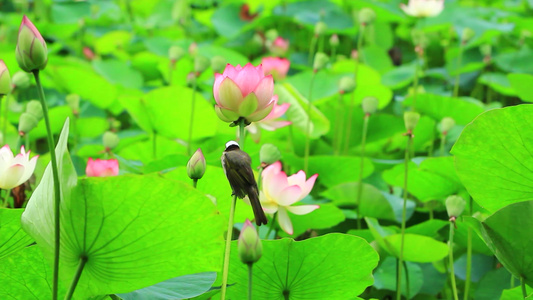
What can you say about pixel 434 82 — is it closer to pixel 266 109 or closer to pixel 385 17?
pixel 385 17

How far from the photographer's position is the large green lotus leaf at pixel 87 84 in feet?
4.17

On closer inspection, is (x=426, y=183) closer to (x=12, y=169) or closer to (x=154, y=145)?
(x=154, y=145)

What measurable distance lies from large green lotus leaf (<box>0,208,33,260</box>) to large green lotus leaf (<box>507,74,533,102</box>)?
3.03 ft

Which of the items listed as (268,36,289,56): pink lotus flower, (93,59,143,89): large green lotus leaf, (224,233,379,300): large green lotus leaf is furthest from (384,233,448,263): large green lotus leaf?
(93,59,143,89): large green lotus leaf

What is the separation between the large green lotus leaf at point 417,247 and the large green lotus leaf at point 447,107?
49 cm

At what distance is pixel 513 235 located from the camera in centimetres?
54

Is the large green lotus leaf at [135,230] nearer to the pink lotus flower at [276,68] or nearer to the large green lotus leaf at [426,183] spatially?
the large green lotus leaf at [426,183]

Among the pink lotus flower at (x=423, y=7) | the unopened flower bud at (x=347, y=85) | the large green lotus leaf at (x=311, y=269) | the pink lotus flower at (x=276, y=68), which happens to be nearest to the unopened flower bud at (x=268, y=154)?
the large green lotus leaf at (x=311, y=269)

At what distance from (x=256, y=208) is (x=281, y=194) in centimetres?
19

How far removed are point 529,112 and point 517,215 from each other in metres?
0.11

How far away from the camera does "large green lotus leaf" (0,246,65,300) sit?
0.52 m

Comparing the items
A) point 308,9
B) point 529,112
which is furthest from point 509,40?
point 529,112

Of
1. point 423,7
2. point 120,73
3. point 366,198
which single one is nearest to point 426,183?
point 366,198

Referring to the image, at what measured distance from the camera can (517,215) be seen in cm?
54
